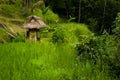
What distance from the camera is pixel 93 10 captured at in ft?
104

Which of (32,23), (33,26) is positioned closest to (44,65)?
(33,26)

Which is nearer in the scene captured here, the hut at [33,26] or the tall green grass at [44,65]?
the tall green grass at [44,65]

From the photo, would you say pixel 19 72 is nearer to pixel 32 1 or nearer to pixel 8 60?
pixel 8 60

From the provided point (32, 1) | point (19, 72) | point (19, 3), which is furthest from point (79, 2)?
point (19, 72)

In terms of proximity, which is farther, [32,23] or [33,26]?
[32,23]

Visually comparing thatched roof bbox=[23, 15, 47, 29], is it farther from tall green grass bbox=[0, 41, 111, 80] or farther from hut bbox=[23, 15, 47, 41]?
tall green grass bbox=[0, 41, 111, 80]

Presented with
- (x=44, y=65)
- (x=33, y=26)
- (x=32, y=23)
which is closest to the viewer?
(x=44, y=65)

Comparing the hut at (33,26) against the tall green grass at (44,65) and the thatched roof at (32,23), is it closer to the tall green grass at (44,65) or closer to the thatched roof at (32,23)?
the thatched roof at (32,23)

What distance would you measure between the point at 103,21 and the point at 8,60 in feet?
78.8

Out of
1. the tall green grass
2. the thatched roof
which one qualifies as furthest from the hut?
the tall green grass

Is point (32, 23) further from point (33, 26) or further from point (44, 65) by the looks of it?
point (44, 65)

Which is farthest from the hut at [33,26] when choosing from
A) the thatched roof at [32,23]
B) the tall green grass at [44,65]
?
the tall green grass at [44,65]

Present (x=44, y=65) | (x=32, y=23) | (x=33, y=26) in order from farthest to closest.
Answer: (x=32, y=23)
(x=33, y=26)
(x=44, y=65)

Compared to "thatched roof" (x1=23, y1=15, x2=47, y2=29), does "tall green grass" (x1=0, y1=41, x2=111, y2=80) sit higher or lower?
lower
